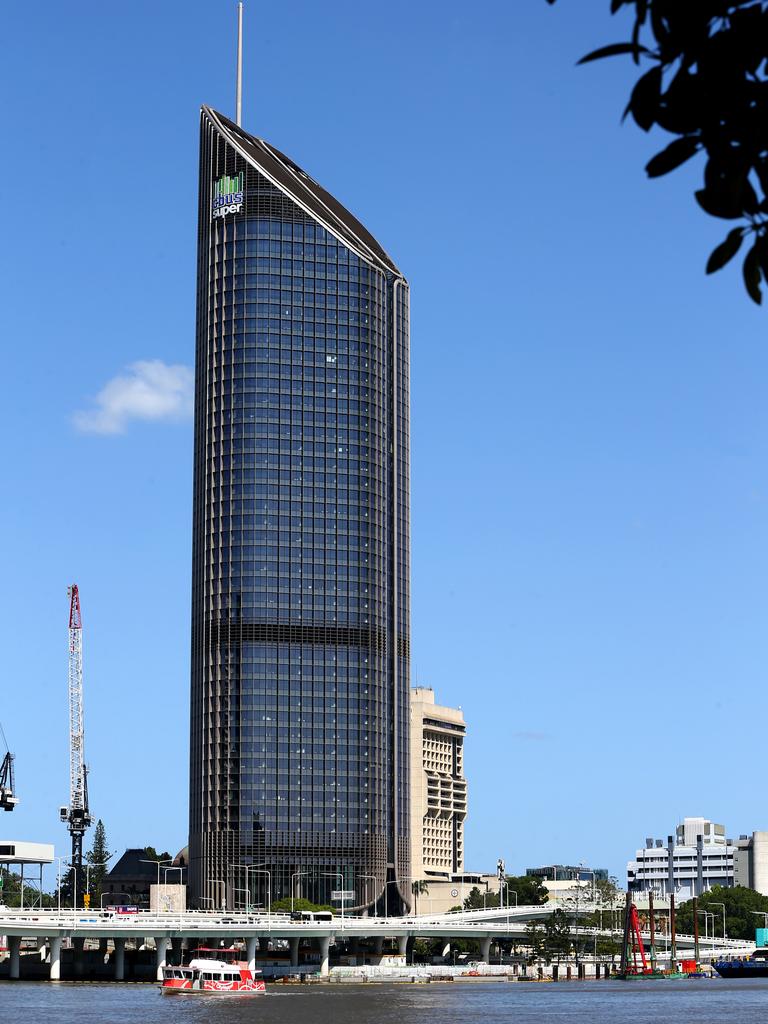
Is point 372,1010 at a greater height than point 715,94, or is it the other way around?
point 715,94

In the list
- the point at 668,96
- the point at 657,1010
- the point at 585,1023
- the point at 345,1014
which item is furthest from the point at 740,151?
the point at 657,1010

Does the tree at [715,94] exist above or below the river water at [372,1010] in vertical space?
above

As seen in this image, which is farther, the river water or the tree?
the river water

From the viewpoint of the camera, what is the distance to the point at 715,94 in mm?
16016

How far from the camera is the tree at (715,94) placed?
15945 mm

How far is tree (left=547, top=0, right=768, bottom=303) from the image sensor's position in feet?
52.3

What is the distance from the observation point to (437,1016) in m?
156

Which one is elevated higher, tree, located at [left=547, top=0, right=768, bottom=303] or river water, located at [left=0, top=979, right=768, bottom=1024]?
tree, located at [left=547, top=0, right=768, bottom=303]

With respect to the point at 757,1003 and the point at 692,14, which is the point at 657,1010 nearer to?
the point at 757,1003

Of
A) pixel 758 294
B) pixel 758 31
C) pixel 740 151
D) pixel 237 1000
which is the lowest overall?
pixel 237 1000

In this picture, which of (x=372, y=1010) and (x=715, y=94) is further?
(x=372, y=1010)

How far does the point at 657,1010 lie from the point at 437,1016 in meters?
27.6

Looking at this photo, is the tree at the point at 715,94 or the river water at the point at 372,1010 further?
the river water at the point at 372,1010

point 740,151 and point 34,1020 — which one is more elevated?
point 740,151
